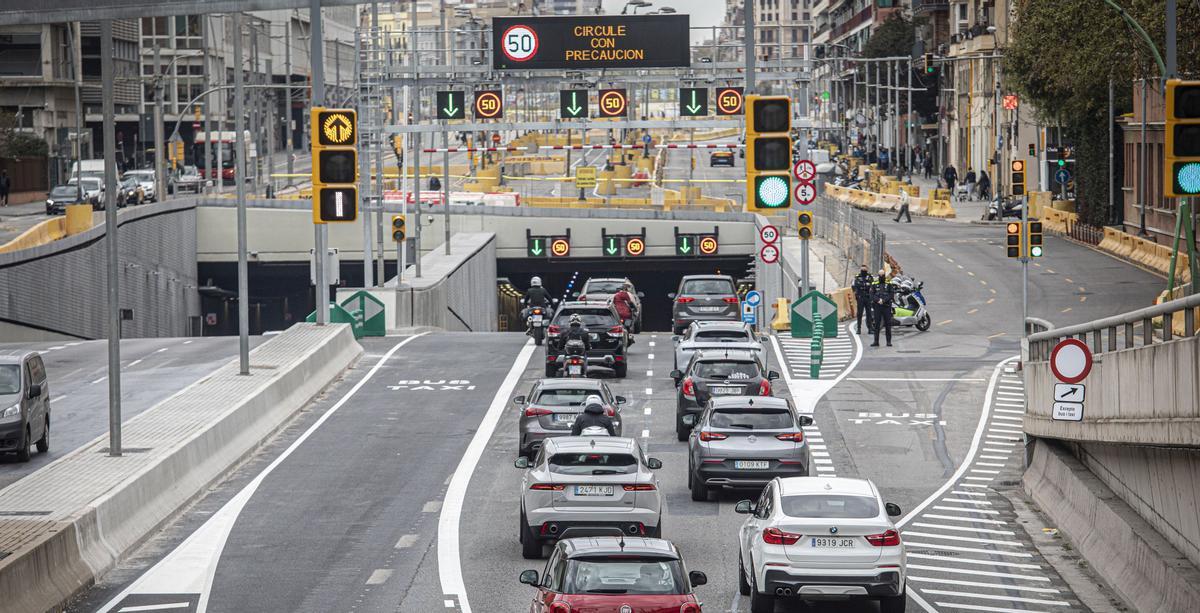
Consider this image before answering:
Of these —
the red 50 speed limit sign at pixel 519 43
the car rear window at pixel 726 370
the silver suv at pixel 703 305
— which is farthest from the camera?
the red 50 speed limit sign at pixel 519 43

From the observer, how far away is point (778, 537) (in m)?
16.6

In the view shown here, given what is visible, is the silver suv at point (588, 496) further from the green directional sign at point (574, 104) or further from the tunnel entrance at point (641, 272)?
the tunnel entrance at point (641, 272)

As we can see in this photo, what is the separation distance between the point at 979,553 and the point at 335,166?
30.9ft

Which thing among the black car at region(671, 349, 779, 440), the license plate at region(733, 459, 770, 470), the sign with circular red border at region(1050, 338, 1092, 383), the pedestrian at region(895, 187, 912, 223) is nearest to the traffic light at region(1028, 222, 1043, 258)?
the black car at region(671, 349, 779, 440)

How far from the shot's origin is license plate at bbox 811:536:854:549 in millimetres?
16469

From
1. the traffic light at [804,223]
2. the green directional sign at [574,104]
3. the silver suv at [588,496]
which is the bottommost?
the silver suv at [588,496]

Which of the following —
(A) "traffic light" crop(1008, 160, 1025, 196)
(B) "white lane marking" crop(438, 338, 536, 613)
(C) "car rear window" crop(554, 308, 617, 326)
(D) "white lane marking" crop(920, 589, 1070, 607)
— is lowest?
(D) "white lane marking" crop(920, 589, 1070, 607)

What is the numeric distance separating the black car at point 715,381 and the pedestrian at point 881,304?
1308 centimetres

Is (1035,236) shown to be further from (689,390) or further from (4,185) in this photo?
(4,185)

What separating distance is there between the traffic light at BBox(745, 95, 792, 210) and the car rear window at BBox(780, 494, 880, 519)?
9.49 feet

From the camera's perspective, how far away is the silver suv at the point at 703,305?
1828 inches

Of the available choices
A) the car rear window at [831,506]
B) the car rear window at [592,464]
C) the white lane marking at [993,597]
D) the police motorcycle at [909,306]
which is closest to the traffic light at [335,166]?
the car rear window at [592,464]

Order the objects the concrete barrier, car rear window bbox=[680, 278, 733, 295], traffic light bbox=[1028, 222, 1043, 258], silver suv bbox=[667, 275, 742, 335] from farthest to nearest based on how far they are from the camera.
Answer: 1. car rear window bbox=[680, 278, 733, 295]
2. silver suv bbox=[667, 275, 742, 335]
3. traffic light bbox=[1028, 222, 1043, 258]
4. the concrete barrier

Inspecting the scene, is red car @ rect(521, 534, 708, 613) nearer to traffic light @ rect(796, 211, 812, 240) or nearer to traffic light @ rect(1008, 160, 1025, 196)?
traffic light @ rect(796, 211, 812, 240)
